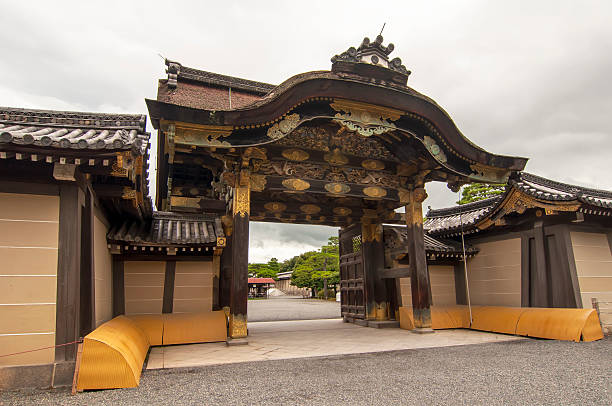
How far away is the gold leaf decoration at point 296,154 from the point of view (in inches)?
313

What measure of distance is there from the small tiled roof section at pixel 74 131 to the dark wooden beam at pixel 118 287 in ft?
10.1

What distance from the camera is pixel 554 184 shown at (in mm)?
10523

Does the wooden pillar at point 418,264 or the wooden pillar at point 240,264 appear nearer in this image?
the wooden pillar at point 240,264

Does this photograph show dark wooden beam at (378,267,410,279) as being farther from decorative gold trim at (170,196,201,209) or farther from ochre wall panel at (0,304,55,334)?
ochre wall panel at (0,304,55,334)

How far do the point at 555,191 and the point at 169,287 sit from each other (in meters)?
10.3

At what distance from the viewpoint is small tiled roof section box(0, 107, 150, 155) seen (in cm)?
409

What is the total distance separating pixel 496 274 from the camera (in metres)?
9.85

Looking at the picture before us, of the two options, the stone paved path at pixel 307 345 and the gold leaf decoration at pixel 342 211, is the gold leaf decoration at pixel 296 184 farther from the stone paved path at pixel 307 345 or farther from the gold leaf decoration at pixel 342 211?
the stone paved path at pixel 307 345

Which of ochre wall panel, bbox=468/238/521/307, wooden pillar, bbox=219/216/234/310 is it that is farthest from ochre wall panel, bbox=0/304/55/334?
ochre wall panel, bbox=468/238/521/307

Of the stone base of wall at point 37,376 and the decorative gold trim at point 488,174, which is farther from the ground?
the decorative gold trim at point 488,174

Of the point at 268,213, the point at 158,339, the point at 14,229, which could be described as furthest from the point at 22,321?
the point at 268,213

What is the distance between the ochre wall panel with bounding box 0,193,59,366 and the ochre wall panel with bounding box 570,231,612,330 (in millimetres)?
9969

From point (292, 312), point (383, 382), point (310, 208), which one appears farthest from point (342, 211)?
point (292, 312)

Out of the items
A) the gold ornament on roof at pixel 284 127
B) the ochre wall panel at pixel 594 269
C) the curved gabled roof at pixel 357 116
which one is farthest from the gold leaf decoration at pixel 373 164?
the ochre wall panel at pixel 594 269
